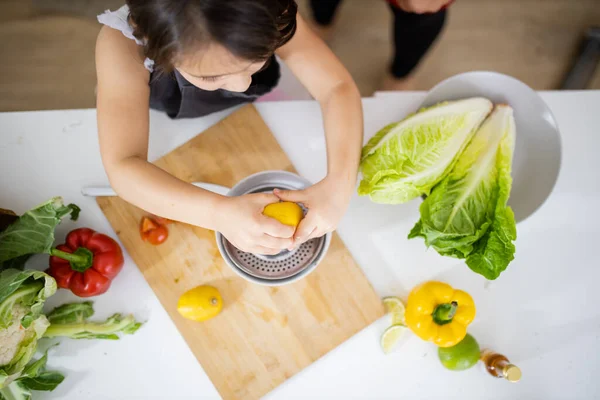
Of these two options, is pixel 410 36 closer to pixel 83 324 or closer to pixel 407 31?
pixel 407 31

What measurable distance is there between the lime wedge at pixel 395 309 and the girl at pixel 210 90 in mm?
219

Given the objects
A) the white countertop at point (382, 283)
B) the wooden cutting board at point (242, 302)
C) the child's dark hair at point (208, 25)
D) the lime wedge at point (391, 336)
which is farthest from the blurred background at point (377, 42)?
the child's dark hair at point (208, 25)

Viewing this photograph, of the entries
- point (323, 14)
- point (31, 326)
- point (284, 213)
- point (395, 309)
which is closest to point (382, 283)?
point (395, 309)

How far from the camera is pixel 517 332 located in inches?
39.4

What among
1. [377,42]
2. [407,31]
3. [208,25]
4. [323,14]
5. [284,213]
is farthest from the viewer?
[377,42]

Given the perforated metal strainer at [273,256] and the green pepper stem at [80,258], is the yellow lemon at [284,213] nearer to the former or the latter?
the perforated metal strainer at [273,256]

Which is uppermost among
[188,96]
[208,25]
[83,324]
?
[208,25]

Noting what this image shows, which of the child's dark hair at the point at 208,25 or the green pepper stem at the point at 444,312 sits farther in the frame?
the green pepper stem at the point at 444,312

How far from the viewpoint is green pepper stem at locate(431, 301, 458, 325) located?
0.90 m

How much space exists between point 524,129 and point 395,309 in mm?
471

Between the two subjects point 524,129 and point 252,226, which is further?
point 524,129

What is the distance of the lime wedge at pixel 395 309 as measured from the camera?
3.17 ft

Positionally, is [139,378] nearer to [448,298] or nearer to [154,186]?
[154,186]

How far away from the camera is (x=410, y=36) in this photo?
131 cm
